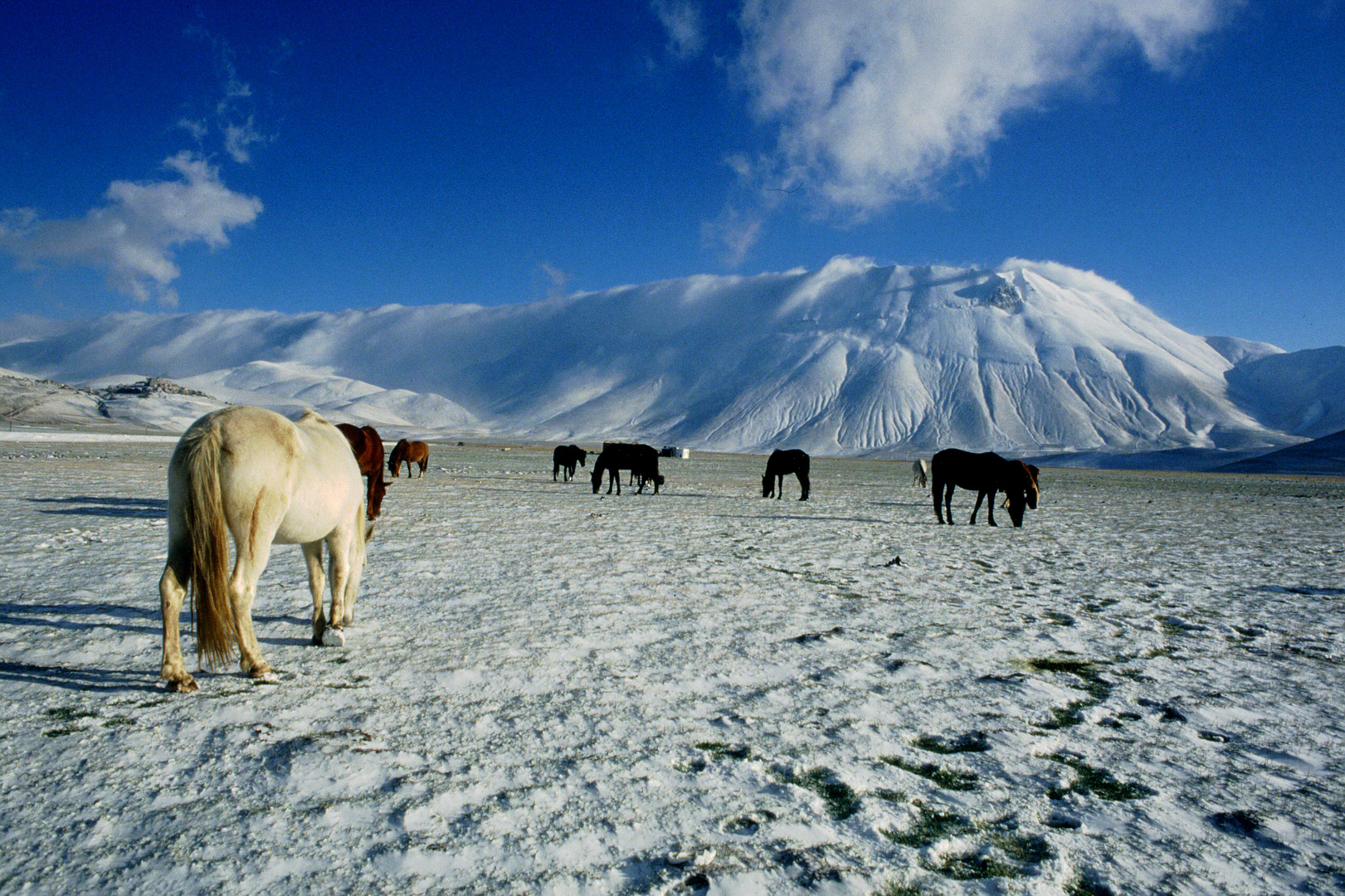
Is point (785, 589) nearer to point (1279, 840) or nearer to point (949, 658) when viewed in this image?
point (949, 658)

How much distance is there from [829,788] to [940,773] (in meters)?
0.60

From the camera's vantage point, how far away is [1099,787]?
322 centimetres

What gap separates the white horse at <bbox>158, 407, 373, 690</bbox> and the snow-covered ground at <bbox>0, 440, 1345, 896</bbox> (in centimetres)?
34

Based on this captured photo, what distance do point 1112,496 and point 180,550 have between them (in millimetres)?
30750

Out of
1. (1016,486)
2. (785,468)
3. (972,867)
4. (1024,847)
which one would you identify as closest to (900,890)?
(972,867)

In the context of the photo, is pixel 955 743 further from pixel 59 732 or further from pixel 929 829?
pixel 59 732

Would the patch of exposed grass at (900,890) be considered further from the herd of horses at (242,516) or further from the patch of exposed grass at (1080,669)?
the herd of horses at (242,516)

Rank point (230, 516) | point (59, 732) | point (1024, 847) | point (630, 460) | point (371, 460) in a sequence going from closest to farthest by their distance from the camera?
1. point (1024, 847)
2. point (59, 732)
3. point (230, 516)
4. point (371, 460)
5. point (630, 460)

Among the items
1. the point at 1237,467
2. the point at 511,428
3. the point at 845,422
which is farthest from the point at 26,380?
the point at 1237,467

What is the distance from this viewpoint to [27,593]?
614 cm

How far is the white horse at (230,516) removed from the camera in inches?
155

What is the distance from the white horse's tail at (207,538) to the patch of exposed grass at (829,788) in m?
3.27

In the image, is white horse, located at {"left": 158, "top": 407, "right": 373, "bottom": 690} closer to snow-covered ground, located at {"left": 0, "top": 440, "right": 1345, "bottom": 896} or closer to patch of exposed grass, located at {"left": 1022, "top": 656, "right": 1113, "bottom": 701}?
snow-covered ground, located at {"left": 0, "top": 440, "right": 1345, "bottom": 896}

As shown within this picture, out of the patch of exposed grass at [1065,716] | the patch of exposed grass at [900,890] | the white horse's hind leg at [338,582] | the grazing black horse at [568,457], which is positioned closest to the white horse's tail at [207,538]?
the white horse's hind leg at [338,582]
